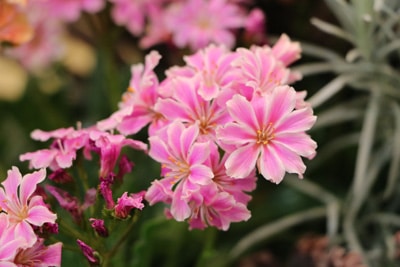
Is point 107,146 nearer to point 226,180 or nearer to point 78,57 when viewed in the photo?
point 226,180

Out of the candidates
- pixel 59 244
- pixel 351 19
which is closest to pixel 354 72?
pixel 351 19

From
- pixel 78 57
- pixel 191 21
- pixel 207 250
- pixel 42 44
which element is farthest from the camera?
pixel 78 57

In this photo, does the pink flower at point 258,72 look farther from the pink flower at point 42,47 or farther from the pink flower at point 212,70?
the pink flower at point 42,47

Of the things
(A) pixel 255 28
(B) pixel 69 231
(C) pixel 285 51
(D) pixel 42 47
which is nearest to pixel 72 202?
(B) pixel 69 231

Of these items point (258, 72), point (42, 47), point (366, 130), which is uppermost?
point (42, 47)

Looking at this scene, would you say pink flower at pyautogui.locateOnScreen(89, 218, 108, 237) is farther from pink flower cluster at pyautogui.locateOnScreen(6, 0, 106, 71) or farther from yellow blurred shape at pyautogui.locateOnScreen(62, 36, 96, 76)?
yellow blurred shape at pyautogui.locateOnScreen(62, 36, 96, 76)

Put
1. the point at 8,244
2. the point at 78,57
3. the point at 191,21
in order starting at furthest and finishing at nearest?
the point at 78,57
the point at 191,21
the point at 8,244

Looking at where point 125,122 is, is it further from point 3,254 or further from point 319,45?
point 319,45
